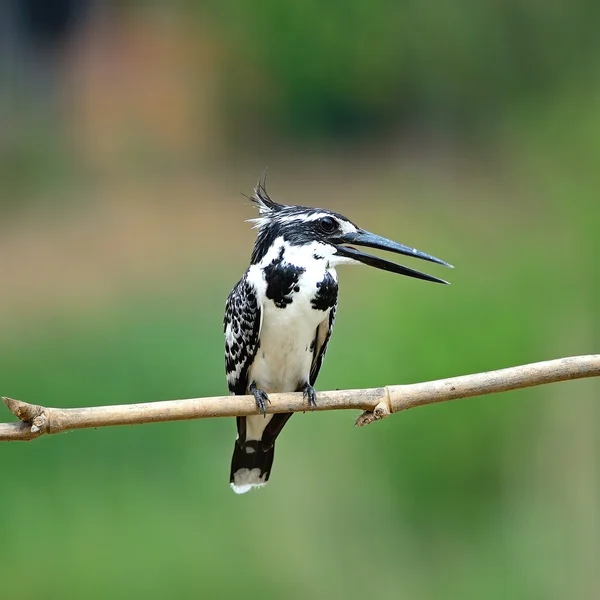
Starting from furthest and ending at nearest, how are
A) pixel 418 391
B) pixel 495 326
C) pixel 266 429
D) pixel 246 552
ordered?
pixel 495 326 → pixel 246 552 → pixel 266 429 → pixel 418 391

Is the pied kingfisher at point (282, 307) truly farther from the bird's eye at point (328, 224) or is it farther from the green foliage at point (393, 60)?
the green foliage at point (393, 60)

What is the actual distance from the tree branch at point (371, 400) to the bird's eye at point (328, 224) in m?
0.32

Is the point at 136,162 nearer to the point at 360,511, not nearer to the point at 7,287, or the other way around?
the point at 7,287

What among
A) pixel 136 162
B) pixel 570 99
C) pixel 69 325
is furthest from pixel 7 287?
pixel 570 99

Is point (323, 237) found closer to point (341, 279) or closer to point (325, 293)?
point (325, 293)

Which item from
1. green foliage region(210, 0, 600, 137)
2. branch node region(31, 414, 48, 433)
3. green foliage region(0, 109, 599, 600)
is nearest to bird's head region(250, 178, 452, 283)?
branch node region(31, 414, 48, 433)

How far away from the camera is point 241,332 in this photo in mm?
1762

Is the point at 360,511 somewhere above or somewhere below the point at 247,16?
below

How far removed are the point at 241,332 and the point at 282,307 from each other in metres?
0.13

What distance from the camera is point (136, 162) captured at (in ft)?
10.5

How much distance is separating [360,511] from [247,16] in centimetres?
180

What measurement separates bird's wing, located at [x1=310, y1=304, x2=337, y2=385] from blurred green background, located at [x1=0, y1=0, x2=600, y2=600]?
96 centimetres

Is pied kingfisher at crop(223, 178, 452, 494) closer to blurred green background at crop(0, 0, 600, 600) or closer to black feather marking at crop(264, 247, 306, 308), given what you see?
black feather marking at crop(264, 247, 306, 308)

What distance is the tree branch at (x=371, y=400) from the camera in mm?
1301
